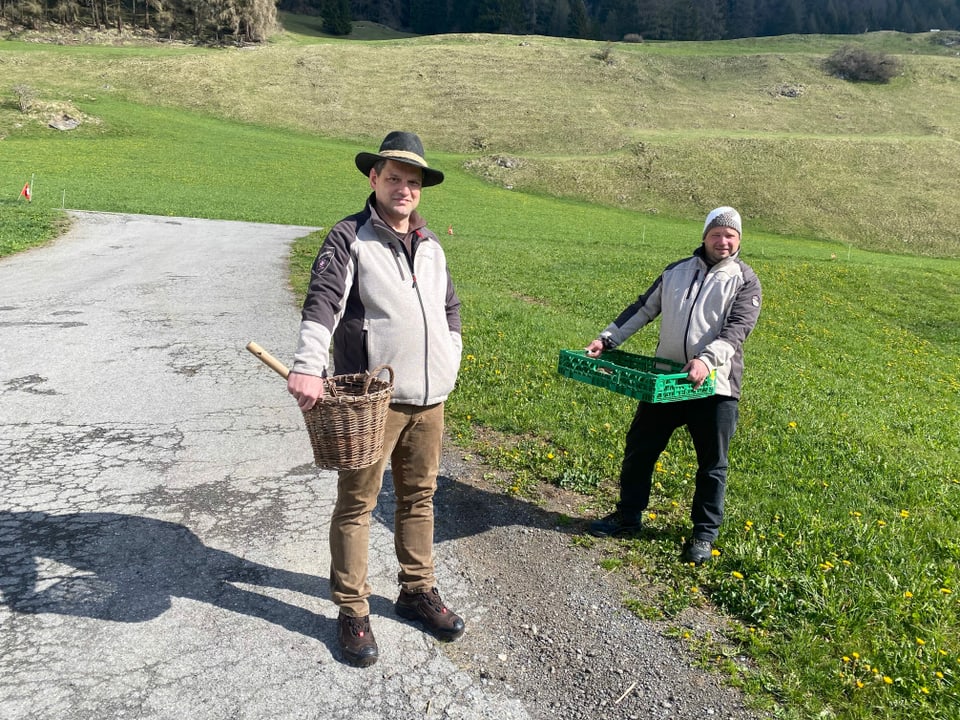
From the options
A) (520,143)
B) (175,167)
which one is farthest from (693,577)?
(520,143)

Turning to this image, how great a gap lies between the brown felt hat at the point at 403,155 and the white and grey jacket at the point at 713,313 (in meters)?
2.04

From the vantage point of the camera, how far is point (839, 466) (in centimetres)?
653

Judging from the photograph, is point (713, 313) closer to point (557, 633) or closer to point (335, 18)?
point (557, 633)

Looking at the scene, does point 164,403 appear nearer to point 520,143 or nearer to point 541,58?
point 520,143

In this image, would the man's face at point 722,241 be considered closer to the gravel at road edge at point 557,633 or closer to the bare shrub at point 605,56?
the gravel at road edge at point 557,633

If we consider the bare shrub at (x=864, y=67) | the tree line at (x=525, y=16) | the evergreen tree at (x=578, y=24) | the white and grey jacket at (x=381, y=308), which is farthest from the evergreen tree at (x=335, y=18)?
the white and grey jacket at (x=381, y=308)

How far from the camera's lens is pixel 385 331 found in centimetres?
359

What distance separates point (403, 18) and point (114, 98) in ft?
345

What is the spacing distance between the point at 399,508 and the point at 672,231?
38212 millimetres

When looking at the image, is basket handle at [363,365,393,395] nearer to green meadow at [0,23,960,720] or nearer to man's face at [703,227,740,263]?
green meadow at [0,23,960,720]

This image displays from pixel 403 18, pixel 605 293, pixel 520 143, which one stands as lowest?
pixel 605 293

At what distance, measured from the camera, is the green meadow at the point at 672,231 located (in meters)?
4.30

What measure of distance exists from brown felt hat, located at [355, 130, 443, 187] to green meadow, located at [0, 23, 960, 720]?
2.79 meters

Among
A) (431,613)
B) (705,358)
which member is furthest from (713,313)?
(431,613)
